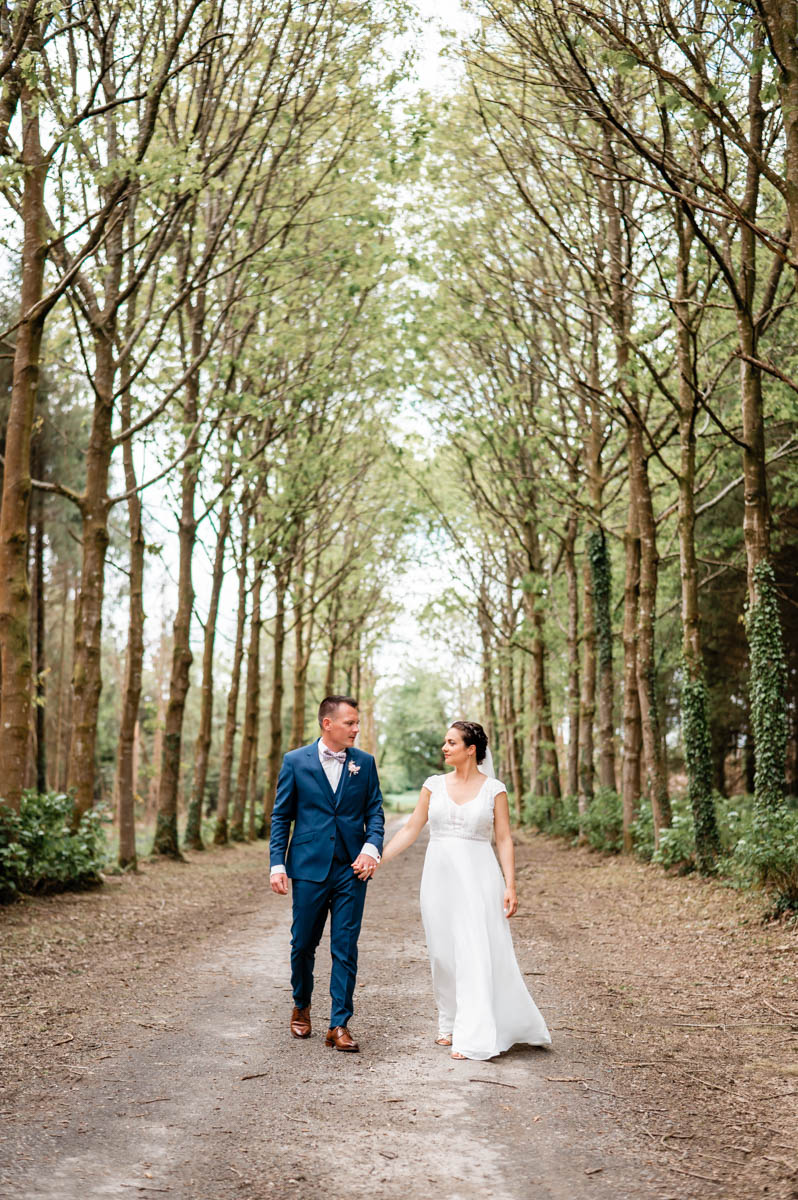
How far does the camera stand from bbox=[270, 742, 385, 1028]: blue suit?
6168 millimetres

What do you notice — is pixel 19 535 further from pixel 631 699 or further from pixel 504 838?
pixel 631 699

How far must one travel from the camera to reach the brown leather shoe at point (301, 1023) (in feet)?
20.3

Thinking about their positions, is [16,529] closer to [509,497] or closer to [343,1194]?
[343,1194]

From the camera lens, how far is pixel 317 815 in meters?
6.32

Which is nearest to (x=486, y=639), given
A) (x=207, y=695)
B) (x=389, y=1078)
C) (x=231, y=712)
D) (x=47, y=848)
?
(x=231, y=712)

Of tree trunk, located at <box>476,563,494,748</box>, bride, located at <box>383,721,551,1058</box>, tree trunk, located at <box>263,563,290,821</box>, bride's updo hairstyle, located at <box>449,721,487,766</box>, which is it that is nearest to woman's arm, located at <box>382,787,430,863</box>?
bride, located at <box>383,721,551,1058</box>

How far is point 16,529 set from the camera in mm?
11820

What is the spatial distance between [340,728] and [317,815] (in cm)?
54

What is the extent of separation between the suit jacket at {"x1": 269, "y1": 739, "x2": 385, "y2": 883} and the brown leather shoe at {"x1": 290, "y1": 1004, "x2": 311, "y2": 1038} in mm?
802

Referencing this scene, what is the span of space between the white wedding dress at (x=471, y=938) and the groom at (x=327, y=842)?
0.42 metres

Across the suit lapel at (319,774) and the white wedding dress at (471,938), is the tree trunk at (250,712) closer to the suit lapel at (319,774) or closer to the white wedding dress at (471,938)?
the suit lapel at (319,774)

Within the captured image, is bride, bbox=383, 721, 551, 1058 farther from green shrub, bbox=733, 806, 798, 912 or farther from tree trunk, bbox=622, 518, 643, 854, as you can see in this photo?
tree trunk, bbox=622, 518, 643, 854

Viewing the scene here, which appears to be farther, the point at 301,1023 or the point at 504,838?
the point at 504,838

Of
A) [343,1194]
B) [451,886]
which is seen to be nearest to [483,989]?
[451,886]
